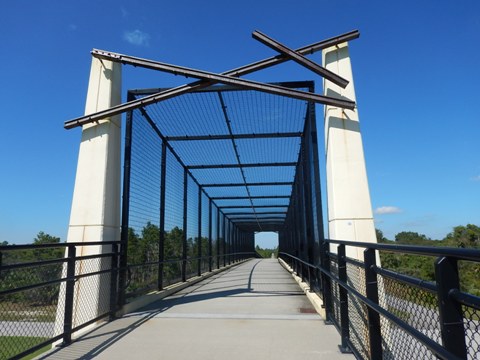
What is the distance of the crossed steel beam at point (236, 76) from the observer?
5.72 m

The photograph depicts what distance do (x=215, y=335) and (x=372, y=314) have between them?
2.20m

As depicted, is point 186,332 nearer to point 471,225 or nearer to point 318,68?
point 318,68

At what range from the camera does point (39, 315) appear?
476 cm

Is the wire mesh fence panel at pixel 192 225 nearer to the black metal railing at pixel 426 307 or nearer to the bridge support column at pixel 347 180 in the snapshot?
the bridge support column at pixel 347 180

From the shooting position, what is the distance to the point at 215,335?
14.0ft

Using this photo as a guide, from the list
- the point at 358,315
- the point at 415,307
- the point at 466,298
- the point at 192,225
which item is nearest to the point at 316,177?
the point at 358,315

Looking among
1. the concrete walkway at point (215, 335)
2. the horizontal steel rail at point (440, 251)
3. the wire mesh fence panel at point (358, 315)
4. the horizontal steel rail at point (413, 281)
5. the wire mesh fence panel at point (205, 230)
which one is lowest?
the concrete walkway at point (215, 335)

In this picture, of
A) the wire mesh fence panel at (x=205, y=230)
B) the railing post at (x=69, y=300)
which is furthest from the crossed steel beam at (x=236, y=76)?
the wire mesh fence panel at (x=205, y=230)

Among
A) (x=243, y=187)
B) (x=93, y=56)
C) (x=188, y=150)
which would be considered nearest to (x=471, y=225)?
(x=243, y=187)

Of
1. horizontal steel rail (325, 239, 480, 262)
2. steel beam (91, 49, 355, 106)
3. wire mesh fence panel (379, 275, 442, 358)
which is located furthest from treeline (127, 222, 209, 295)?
horizontal steel rail (325, 239, 480, 262)

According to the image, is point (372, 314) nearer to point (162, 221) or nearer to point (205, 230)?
point (162, 221)

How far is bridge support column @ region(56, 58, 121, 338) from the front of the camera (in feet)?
17.1

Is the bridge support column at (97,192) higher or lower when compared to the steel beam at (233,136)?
lower

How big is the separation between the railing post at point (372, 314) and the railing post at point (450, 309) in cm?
115
